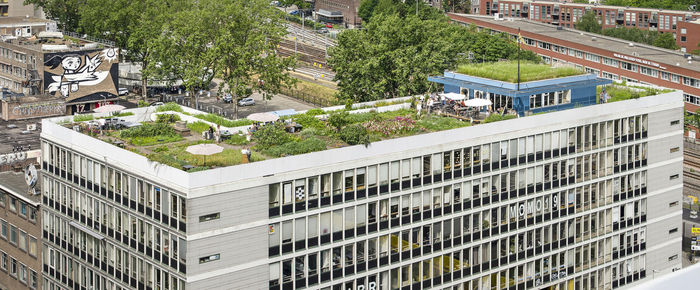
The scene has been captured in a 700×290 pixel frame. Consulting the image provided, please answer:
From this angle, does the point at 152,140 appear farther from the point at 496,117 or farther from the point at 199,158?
the point at 496,117

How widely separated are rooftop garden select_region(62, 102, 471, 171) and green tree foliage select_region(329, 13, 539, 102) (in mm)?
48010

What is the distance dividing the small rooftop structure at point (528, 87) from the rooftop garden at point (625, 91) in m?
1.12

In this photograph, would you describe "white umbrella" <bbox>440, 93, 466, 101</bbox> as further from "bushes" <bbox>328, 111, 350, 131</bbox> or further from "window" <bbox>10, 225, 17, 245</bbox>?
"window" <bbox>10, 225, 17, 245</bbox>

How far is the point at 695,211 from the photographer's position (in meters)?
140

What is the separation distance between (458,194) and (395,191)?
6.86m

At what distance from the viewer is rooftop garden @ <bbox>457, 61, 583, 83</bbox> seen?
9656 centimetres

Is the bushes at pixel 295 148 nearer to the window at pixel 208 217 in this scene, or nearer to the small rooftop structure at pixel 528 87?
the window at pixel 208 217

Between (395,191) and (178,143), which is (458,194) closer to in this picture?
(395,191)

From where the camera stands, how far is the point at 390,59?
144250 mm

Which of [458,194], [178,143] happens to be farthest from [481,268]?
[178,143]

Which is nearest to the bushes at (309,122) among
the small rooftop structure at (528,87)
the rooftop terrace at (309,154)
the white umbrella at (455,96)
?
the rooftop terrace at (309,154)

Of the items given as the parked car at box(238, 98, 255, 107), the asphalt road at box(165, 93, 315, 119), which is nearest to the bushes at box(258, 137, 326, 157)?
the asphalt road at box(165, 93, 315, 119)

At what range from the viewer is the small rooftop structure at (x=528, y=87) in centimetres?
9369

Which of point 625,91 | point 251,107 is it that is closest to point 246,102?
point 251,107
